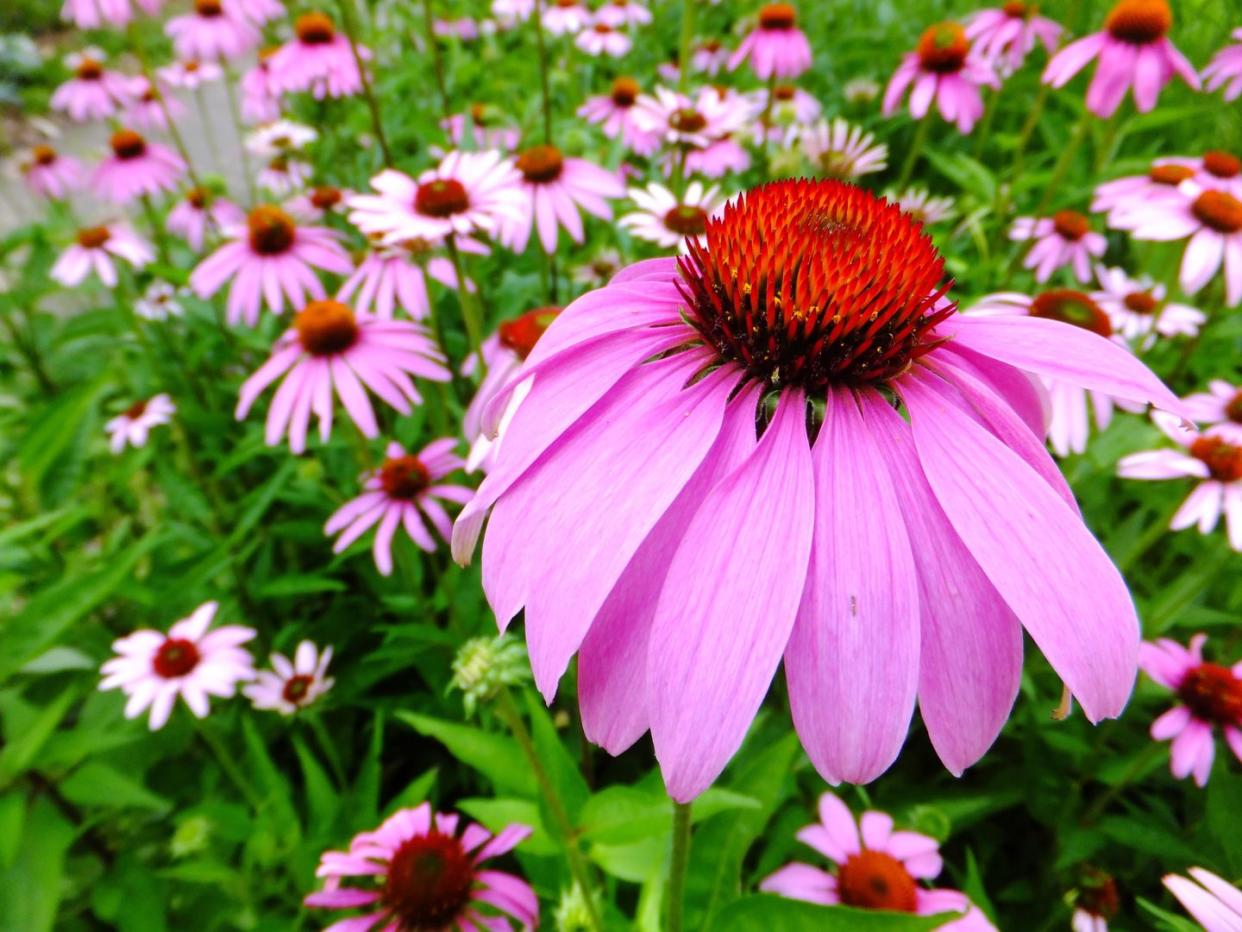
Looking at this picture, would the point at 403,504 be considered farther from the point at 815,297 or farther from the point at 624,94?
the point at 624,94

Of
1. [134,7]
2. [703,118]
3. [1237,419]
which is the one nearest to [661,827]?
[1237,419]

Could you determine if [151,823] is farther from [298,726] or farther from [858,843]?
[858,843]

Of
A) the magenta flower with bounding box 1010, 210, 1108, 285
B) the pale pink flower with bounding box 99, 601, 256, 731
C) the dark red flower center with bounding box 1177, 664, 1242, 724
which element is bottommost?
the pale pink flower with bounding box 99, 601, 256, 731

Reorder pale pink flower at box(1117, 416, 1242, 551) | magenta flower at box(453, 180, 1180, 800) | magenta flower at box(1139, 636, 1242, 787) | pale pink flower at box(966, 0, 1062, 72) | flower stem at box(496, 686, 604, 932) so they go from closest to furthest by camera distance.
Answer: magenta flower at box(453, 180, 1180, 800) → flower stem at box(496, 686, 604, 932) → magenta flower at box(1139, 636, 1242, 787) → pale pink flower at box(1117, 416, 1242, 551) → pale pink flower at box(966, 0, 1062, 72)

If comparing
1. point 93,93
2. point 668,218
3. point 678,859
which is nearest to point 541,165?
point 668,218

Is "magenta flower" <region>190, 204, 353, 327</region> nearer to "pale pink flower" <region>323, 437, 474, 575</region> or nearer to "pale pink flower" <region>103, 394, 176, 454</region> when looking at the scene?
"pale pink flower" <region>103, 394, 176, 454</region>

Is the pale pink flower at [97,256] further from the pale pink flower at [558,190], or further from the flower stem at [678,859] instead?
the flower stem at [678,859]

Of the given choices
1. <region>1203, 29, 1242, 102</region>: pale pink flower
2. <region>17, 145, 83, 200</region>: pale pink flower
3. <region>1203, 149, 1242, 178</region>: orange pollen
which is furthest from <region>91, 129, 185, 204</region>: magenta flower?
<region>1203, 29, 1242, 102</region>: pale pink flower
